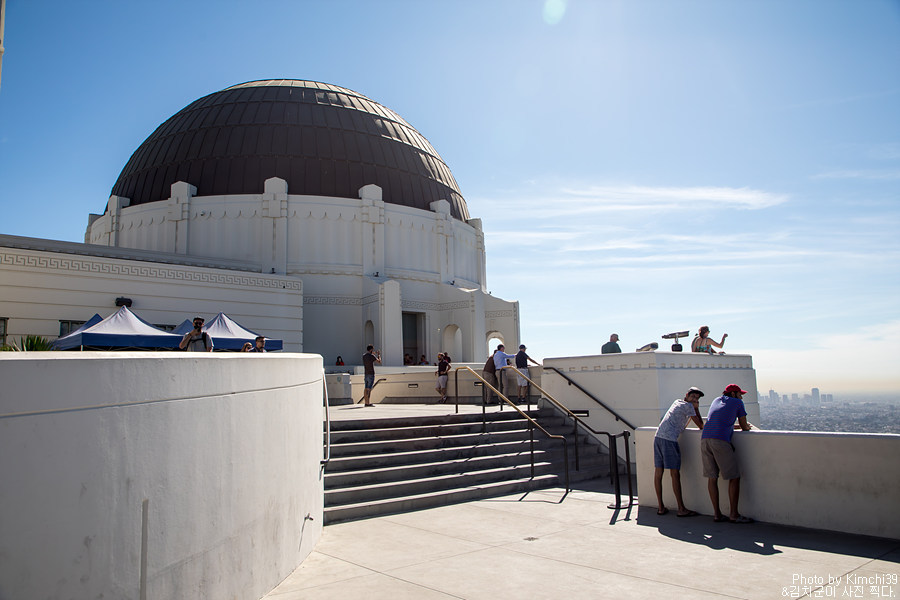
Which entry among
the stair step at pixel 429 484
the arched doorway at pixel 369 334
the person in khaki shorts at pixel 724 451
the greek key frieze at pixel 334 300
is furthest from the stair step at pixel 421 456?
the greek key frieze at pixel 334 300

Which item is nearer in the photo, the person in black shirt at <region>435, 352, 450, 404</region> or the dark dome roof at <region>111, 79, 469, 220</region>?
the person in black shirt at <region>435, 352, 450, 404</region>

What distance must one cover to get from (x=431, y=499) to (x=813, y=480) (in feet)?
15.3

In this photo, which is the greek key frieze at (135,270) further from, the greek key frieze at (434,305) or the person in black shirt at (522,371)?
the person in black shirt at (522,371)

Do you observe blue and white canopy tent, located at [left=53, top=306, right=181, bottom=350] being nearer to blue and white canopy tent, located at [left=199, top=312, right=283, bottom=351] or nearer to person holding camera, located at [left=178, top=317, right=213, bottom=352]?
blue and white canopy tent, located at [left=199, top=312, right=283, bottom=351]

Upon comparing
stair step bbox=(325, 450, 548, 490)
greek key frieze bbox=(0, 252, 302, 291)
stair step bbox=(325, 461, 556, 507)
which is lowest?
stair step bbox=(325, 461, 556, 507)

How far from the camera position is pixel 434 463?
9.87m

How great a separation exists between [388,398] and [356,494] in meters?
11.8

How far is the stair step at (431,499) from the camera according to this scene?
797 cm


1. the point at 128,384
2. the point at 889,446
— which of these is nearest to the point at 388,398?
the point at 889,446

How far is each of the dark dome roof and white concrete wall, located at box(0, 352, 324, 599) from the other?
1053 inches

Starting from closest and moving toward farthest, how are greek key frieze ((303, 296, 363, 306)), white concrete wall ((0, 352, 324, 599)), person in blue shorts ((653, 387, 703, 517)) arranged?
white concrete wall ((0, 352, 324, 599)), person in blue shorts ((653, 387, 703, 517)), greek key frieze ((303, 296, 363, 306))

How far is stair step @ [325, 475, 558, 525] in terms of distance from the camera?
7973 millimetres

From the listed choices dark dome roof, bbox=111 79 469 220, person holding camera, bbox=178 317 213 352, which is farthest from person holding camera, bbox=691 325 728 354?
dark dome roof, bbox=111 79 469 220

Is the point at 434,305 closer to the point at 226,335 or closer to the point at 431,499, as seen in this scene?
the point at 226,335
